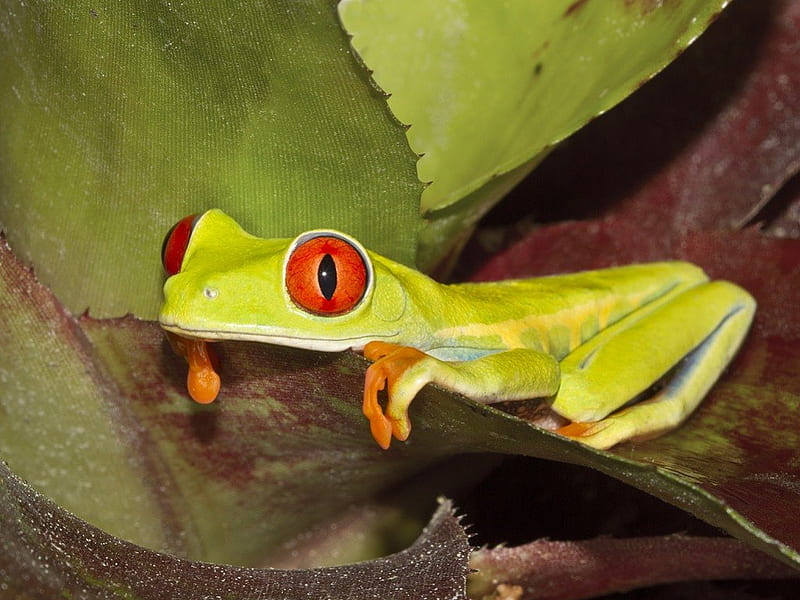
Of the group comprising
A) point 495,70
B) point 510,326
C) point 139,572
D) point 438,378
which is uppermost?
point 495,70

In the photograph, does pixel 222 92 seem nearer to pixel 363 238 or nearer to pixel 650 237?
pixel 363 238

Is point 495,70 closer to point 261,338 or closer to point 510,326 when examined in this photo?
point 510,326

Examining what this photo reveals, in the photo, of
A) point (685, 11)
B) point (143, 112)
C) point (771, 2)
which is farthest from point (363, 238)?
point (771, 2)

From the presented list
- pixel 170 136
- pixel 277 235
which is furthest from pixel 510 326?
pixel 170 136

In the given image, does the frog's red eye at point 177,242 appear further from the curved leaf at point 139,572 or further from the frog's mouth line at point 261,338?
the curved leaf at point 139,572

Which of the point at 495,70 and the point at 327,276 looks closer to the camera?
the point at 327,276

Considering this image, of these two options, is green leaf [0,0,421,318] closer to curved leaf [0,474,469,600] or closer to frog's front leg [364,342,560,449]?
frog's front leg [364,342,560,449]
